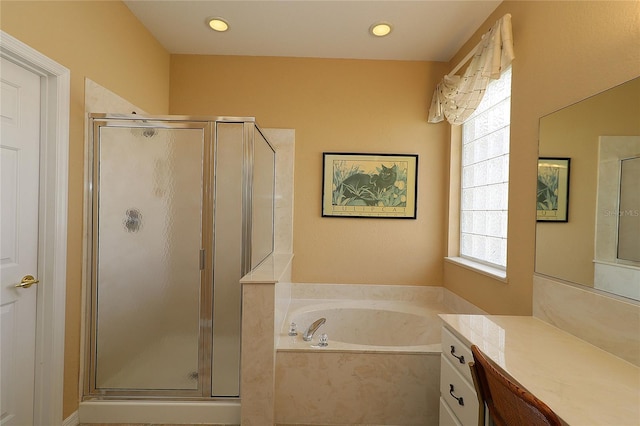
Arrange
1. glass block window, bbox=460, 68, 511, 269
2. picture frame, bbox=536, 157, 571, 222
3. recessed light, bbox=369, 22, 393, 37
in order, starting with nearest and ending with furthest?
picture frame, bbox=536, 157, 571, 222, glass block window, bbox=460, 68, 511, 269, recessed light, bbox=369, 22, 393, 37

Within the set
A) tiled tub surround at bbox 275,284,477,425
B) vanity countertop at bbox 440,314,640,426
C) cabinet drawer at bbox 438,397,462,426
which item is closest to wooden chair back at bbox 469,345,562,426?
vanity countertop at bbox 440,314,640,426

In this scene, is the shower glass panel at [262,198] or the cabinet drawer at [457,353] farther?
the shower glass panel at [262,198]

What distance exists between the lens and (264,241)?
2533 mm

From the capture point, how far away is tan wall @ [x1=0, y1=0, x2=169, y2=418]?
159 centimetres

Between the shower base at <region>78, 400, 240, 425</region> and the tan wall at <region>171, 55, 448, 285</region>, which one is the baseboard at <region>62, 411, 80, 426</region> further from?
the tan wall at <region>171, 55, 448, 285</region>

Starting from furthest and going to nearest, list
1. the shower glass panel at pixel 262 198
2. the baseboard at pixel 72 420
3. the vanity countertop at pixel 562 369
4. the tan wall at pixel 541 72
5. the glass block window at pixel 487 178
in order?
the glass block window at pixel 487 178
the shower glass panel at pixel 262 198
the baseboard at pixel 72 420
the tan wall at pixel 541 72
the vanity countertop at pixel 562 369

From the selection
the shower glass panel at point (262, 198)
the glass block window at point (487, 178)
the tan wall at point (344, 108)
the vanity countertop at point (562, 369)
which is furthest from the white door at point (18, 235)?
the glass block window at point (487, 178)

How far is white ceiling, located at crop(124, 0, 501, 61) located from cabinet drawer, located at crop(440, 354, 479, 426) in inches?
87.7

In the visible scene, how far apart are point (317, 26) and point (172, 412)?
2792 millimetres

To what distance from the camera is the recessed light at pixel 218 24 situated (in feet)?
8.04

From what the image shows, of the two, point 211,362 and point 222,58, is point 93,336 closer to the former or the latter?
point 211,362

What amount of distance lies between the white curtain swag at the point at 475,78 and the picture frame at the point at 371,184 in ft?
1.66

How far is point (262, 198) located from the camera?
2.44m

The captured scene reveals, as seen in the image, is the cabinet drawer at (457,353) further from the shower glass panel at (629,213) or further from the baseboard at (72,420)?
the baseboard at (72,420)
